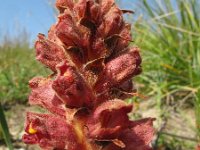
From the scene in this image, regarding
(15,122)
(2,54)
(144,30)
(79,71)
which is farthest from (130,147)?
(2,54)

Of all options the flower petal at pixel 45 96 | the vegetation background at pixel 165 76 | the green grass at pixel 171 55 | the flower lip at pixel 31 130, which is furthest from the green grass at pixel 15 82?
the flower lip at pixel 31 130

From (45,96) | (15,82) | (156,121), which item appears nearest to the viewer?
(45,96)

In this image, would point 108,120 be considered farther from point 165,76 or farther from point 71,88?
point 165,76

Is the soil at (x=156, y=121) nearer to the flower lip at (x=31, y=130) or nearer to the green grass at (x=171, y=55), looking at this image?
the green grass at (x=171, y=55)

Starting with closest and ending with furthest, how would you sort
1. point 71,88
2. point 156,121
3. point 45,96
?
point 71,88 < point 45,96 < point 156,121

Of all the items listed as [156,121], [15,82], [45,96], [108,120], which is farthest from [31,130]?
[15,82]

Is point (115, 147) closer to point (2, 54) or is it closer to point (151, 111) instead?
point (151, 111)
